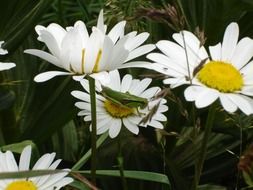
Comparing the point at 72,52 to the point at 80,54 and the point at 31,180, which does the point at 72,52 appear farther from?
the point at 31,180

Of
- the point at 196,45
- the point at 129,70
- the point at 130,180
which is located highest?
the point at 196,45

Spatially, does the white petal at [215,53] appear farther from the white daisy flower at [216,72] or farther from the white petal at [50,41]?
the white petal at [50,41]

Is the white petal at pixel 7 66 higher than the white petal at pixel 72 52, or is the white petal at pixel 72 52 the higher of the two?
the white petal at pixel 72 52

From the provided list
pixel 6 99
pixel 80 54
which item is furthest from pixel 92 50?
pixel 6 99

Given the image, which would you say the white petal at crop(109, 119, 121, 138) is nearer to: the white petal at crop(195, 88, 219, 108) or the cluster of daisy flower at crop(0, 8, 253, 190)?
the cluster of daisy flower at crop(0, 8, 253, 190)

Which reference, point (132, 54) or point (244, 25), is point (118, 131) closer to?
point (132, 54)

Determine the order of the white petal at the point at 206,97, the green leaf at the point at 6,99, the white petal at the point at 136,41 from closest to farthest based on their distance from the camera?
the white petal at the point at 206,97 < the white petal at the point at 136,41 < the green leaf at the point at 6,99

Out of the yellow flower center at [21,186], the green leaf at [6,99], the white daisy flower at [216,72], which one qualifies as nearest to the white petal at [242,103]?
the white daisy flower at [216,72]

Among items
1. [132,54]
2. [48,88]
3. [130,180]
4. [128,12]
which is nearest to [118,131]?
[132,54]
